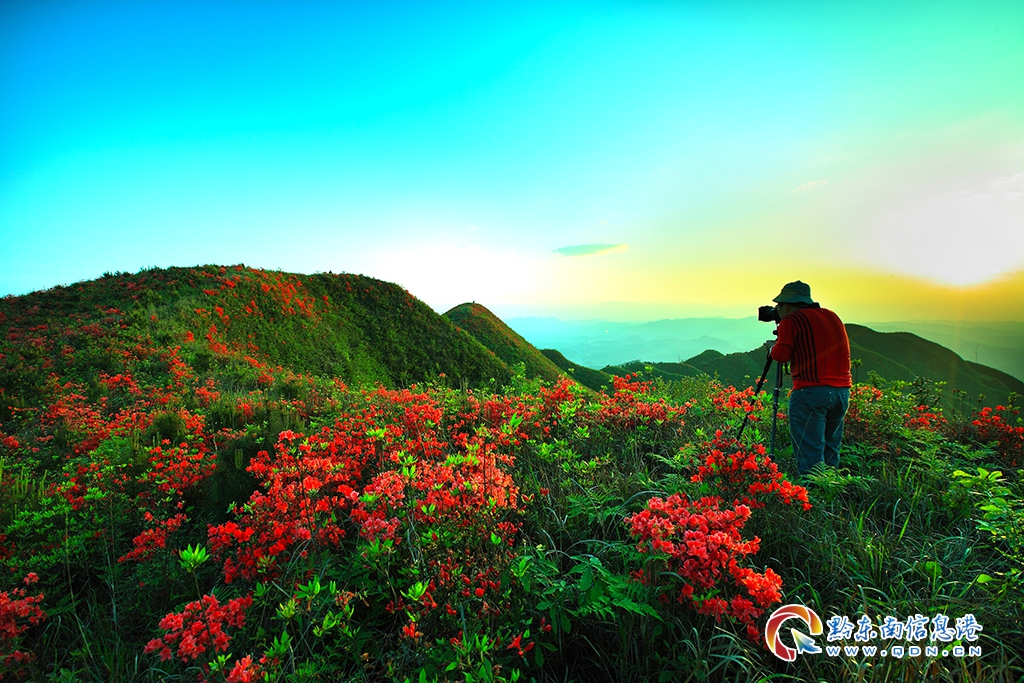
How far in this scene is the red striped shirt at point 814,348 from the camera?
450 cm

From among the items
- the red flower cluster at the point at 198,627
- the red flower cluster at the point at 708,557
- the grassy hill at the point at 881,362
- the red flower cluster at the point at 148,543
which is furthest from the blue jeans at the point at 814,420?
the grassy hill at the point at 881,362

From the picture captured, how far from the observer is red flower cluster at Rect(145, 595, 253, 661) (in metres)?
1.75

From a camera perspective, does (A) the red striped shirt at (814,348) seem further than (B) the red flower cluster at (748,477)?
Yes

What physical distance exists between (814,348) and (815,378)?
33 centimetres

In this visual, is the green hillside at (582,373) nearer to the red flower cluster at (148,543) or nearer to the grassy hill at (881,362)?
the grassy hill at (881,362)

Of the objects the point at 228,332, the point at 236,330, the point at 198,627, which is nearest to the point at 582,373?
the point at 236,330

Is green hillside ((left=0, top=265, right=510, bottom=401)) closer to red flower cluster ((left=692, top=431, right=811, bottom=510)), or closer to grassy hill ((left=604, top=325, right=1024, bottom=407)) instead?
red flower cluster ((left=692, top=431, right=811, bottom=510))

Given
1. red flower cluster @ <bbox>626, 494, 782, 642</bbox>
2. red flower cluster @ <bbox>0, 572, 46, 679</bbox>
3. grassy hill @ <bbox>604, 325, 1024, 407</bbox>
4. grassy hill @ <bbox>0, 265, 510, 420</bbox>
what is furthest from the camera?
grassy hill @ <bbox>604, 325, 1024, 407</bbox>

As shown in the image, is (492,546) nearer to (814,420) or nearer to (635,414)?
(635,414)


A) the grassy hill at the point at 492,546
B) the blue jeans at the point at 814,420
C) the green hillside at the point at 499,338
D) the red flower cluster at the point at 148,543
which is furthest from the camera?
the green hillside at the point at 499,338

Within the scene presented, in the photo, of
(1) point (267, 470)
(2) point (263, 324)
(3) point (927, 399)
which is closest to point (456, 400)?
(1) point (267, 470)

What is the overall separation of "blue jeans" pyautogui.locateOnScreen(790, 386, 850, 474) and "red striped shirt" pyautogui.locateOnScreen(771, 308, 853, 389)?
0.11 meters

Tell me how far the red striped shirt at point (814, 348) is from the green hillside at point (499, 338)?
2742 centimetres

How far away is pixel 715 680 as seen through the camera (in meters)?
2.08
